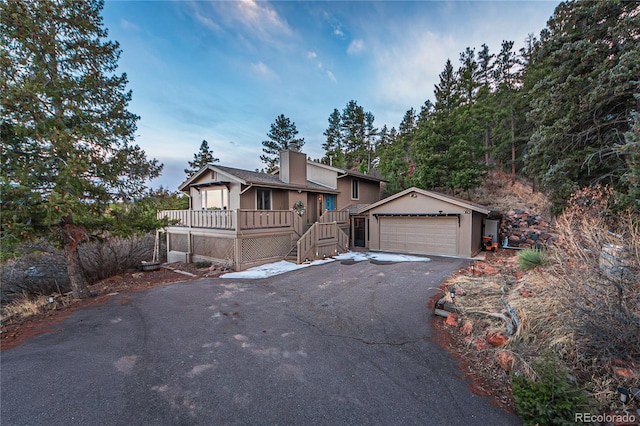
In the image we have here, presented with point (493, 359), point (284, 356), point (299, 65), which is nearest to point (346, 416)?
point (284, 356)

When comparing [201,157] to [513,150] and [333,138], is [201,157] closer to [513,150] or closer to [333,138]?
[333,138]

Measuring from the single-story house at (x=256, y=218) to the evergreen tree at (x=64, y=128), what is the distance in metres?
2.70

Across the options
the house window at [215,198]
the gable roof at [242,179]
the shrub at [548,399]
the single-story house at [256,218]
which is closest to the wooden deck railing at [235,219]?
the single-story house at [256,218]

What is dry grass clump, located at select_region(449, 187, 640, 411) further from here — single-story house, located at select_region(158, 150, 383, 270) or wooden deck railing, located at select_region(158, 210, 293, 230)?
wooden deck railing, located at select_region(158, 210, 293, 230)

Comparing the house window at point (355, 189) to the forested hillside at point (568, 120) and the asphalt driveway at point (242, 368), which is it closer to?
the forested hillside at point (568, 120)

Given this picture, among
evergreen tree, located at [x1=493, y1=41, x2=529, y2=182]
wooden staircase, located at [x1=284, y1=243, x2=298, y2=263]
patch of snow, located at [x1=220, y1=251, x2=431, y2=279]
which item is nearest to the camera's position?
patch of snow, located at [x1=220, y1=251, x2=431, y2=279]

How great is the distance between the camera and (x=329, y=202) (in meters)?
17.9

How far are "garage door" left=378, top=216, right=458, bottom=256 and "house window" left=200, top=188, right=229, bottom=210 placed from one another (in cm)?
905

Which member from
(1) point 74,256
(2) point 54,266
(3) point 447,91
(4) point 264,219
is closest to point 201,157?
(2) point 54,266

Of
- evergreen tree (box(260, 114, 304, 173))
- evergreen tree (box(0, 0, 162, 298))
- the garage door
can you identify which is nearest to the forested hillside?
the garage door

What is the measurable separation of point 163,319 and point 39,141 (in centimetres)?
526

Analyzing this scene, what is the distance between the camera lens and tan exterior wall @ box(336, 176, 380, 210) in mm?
18391

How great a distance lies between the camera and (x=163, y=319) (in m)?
5.73

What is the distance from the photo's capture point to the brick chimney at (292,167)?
15406 mm
